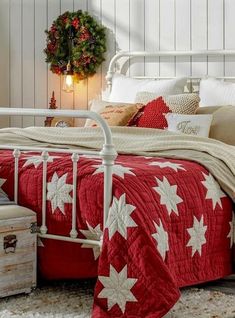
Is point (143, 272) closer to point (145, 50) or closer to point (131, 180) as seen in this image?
point (131, 180)

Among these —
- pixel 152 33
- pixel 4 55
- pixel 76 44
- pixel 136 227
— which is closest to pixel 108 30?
pixel 76 44

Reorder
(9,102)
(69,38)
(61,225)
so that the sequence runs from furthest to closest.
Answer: (9,102)
(69,38)
(61,225)

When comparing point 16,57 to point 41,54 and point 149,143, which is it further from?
point 149,143

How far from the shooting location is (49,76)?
18.7ft

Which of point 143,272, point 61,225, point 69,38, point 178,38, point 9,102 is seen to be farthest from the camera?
point 9,102

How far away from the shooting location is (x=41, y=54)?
18.8 feet

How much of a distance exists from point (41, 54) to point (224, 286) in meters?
2.73

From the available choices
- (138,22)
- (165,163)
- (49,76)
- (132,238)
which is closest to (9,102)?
(49,76)

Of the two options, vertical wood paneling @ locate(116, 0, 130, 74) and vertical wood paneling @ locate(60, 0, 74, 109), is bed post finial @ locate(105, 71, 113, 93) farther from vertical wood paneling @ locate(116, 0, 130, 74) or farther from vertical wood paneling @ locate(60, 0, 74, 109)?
vertical wood paneling @ locate(60, 0, 74, 109)

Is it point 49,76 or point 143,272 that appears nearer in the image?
point 143,272

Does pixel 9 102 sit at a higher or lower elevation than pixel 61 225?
higher

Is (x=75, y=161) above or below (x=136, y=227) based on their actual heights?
above

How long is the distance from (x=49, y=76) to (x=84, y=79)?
329mm

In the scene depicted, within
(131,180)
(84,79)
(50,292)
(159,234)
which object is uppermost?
(84,79)
